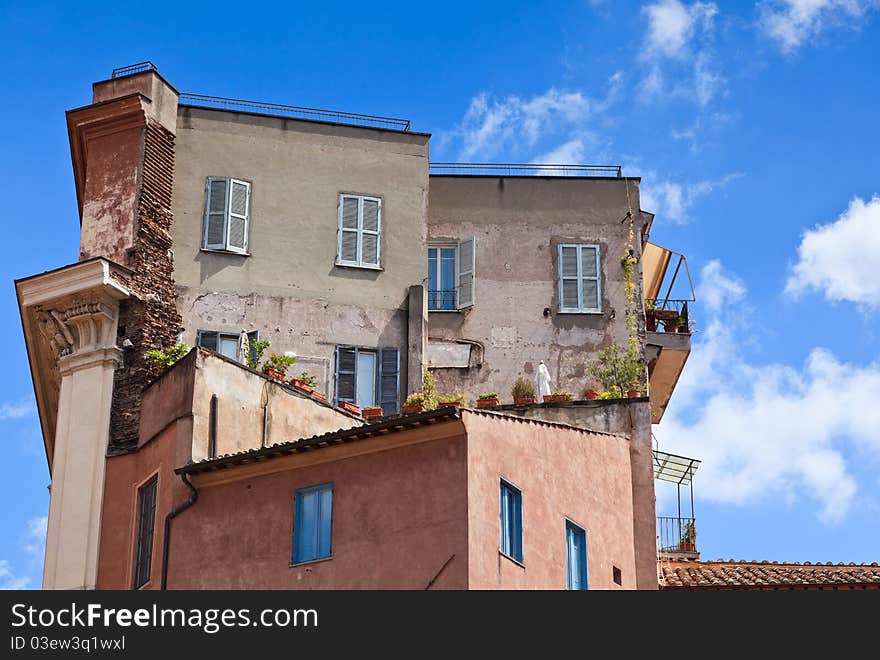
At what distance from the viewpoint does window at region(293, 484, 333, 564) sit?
88.0 ft

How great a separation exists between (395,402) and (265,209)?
4923 millimetres

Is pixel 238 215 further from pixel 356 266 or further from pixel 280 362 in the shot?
pixel 280 362

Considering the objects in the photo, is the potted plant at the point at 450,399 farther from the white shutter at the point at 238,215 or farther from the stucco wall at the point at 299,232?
the white shutter at the point at 238,215

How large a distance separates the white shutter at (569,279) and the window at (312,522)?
440 inches

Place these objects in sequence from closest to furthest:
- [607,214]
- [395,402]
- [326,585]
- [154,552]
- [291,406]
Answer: [326,585] → [154,552] → [291,406] → [395,402] → [607,214]

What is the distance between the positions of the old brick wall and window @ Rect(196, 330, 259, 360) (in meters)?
0.59

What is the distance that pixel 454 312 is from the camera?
37.2 m

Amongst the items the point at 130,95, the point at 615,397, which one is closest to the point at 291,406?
the point at 615,397

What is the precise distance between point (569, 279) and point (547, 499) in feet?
35.5

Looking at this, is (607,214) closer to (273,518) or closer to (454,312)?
(454,312)

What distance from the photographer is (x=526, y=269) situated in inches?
1479

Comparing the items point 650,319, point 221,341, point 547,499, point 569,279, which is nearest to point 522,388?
point 569,279

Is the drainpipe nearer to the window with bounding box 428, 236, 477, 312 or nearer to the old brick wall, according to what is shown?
the old brick wall

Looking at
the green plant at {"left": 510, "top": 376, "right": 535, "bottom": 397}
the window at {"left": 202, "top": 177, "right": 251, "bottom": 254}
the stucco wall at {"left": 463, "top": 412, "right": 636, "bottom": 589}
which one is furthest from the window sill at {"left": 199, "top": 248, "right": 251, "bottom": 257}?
the stucco wall at {"left": 463, "top": 412, "right": 636, "bottom": 589}
